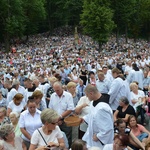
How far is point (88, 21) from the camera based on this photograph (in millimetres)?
47406

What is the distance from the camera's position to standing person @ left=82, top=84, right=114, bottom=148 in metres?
4.50

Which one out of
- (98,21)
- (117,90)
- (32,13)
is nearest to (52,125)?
(117,90)

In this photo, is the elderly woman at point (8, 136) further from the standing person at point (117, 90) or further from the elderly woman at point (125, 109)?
the standing person at point (117, 90)

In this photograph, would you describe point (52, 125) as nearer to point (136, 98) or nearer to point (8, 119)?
point (8, 119)

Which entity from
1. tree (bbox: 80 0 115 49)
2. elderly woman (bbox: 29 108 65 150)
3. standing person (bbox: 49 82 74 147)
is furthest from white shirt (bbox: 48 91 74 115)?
tree (bbox: 80 0 115 49)

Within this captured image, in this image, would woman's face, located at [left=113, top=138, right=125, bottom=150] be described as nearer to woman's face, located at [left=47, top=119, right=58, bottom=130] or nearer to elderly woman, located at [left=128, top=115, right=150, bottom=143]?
woman's face, located at [left=47, top=119, right=58, bottom=130]

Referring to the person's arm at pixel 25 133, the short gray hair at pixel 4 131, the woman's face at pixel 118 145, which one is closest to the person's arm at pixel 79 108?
the person's arm at pixel 25 133

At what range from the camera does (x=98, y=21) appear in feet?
151

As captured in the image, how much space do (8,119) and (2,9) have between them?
46.7m

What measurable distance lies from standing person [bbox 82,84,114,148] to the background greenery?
41.1 meters

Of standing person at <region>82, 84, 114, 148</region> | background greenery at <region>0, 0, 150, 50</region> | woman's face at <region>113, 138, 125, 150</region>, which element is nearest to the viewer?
woman's face at <region>113, 138, 125, 150</region>

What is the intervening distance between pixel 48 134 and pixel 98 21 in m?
43.0

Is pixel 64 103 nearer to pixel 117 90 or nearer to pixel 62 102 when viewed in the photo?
pixel 62 102

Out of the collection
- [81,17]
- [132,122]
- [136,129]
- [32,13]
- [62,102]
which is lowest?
[136,129]
